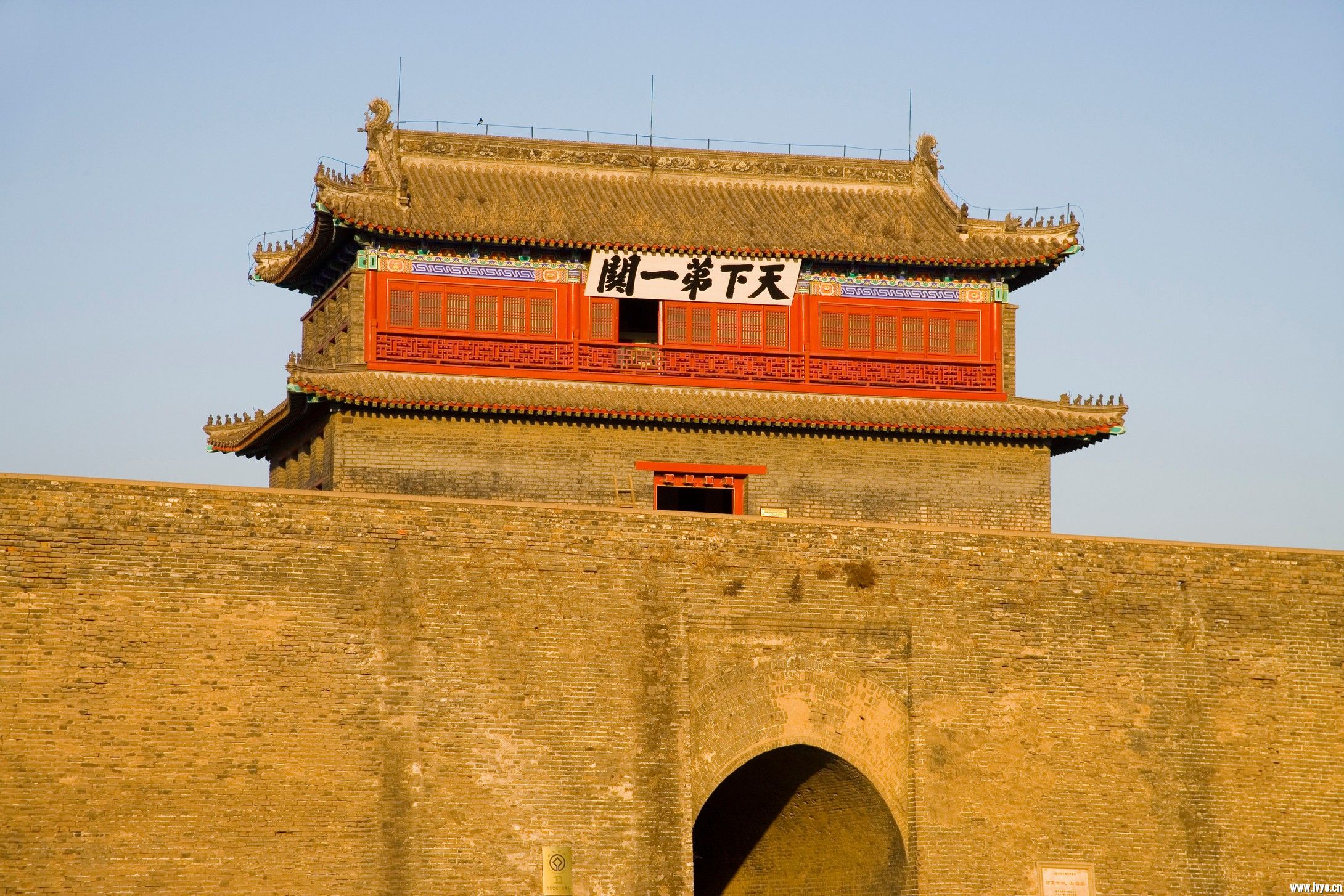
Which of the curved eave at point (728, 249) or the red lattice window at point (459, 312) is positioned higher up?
the curved eave at point (728, 249)

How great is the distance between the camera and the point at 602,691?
23.9 meters

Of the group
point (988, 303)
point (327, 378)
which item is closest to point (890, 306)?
point (988, 303)

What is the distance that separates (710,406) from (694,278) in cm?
199

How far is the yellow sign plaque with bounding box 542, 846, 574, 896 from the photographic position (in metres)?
23.0

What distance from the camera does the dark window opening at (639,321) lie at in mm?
30000

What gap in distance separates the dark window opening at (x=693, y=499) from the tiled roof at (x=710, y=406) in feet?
3.79

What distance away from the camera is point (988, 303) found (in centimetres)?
3033

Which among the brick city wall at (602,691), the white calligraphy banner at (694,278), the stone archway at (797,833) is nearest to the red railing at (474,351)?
the white calligraphy banner at (694,278)

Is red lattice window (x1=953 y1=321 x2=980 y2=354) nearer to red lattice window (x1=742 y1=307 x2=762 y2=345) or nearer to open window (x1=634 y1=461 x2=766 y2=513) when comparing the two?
red lattice window (x1=742 y1=307 x2=762 y2=345)

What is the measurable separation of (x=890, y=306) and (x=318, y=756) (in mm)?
11479

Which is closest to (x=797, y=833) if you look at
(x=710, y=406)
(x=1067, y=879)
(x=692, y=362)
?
(x=1067, y=879)

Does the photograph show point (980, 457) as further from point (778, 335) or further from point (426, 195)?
point (426, 195)

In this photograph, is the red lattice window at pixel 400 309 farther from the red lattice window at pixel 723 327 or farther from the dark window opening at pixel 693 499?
the dark window opening at pixel 693 499

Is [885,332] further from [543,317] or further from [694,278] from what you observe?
[543,317]
